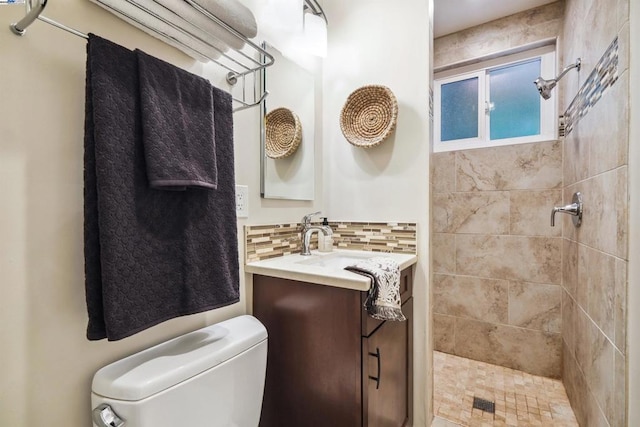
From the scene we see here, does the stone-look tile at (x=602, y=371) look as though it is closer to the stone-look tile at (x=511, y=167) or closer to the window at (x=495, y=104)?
the stone-look tile at (x=511, y=167)

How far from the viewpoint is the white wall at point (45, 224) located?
0.67 metres

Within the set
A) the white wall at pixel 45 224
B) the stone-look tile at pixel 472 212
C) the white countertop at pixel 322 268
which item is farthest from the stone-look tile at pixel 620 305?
the white wall at pixel 45 224

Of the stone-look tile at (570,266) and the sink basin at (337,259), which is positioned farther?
the stone-look tile at (570,266)

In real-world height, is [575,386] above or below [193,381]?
below

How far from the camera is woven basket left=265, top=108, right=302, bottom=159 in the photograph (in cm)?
140

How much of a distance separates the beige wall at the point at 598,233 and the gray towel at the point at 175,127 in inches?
53.1

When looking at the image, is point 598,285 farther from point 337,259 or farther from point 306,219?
point 306,219

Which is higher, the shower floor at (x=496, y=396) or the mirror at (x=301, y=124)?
the mirror at (x=301, y=124)

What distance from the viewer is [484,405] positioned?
169cm

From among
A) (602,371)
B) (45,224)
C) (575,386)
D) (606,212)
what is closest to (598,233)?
(606,212)

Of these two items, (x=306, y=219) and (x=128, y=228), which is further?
(x=306, y=219)

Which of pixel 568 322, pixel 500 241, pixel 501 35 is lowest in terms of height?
pixel 568 322

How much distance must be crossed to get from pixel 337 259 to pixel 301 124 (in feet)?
2.44

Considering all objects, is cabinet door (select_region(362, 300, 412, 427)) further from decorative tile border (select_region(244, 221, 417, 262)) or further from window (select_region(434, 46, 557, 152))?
window (select_region(434, 46, 557, 152))
